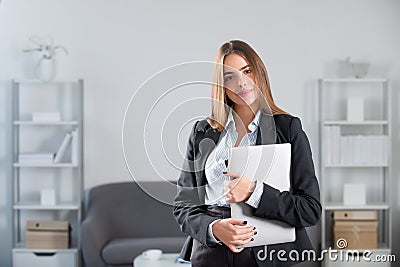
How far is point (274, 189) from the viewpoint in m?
1.39

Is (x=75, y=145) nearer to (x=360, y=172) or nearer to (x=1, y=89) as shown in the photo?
(x=1, y=89)

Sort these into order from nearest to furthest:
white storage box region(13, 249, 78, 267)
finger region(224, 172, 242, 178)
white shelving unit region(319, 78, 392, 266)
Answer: finger region(224, 172, 242, 178), white storage box region(13, 249, 78, 267), white shelving unit region(319, 78, 392, 266)

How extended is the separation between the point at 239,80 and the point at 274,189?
230mm

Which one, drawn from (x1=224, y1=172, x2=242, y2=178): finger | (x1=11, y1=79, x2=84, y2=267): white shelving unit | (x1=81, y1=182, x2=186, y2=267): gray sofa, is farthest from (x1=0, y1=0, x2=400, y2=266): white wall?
(x1=224, y1=172, x2=242, y2=178): finger

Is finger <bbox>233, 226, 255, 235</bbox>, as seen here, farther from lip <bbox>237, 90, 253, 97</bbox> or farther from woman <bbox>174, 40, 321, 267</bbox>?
lip <bbox>237, 90, 253, 97</bbox>

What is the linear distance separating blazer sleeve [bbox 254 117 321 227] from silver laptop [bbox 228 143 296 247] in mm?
18

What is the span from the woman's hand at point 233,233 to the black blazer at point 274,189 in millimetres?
33

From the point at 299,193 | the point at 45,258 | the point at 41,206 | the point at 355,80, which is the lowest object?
the point at 45,258

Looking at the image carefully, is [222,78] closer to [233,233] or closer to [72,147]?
[233,233]

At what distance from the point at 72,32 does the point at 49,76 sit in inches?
15.6

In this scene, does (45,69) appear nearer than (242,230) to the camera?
No

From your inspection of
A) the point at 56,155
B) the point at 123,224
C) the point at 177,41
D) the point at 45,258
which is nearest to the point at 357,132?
the point at 177,41

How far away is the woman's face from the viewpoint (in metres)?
1.35

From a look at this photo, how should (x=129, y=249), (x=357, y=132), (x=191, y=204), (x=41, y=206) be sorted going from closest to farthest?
1. (x=191, y=204)
2. (x=129, y=249)
3. (x=41, y=206)
4. (x=357, y=132)
